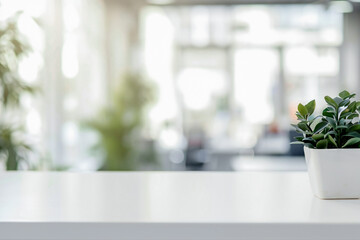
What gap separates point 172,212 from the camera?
2.52 feet

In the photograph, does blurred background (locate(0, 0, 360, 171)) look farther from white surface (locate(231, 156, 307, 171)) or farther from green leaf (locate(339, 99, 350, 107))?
green leaf (locate(339, 99, 350, 107))

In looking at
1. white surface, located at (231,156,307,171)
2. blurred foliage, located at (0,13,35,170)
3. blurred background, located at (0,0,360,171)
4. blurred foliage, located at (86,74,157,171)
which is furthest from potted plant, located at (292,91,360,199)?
blurred background, located at (0,0,360,171)

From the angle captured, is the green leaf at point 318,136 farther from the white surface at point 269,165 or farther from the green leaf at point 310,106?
the white surface at point 269,165

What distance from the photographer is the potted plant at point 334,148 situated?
86 centimetres

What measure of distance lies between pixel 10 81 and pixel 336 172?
7.35 ft

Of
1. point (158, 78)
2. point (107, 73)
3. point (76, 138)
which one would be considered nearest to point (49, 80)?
point (76, 138)

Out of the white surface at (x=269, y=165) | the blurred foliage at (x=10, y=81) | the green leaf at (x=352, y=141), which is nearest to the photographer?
the green leaf at (x=352, y=141)

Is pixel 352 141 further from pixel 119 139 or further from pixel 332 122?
pixel 119 139

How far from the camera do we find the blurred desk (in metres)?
0.69

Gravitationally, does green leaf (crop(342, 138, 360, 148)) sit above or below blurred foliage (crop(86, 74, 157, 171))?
above

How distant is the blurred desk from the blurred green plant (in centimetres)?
11

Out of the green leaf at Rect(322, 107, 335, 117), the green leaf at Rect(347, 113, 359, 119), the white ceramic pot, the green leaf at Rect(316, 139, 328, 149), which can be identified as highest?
the green leaf at Rect(322, 107, 335, 117)

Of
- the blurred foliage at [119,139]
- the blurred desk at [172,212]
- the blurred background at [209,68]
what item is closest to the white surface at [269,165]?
the blurred foliage at [119,139]

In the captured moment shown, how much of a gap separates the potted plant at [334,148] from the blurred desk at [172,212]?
0.03m
